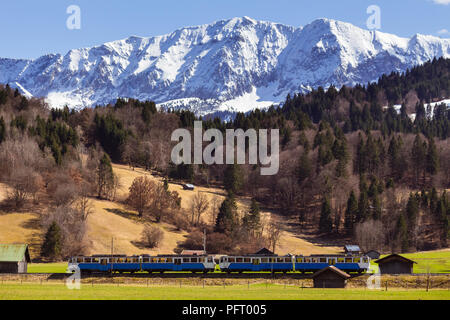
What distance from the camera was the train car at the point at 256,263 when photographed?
79456 millimetres

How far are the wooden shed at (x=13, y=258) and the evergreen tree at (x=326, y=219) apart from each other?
68.5 metres

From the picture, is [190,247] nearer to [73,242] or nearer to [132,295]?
[73,242]

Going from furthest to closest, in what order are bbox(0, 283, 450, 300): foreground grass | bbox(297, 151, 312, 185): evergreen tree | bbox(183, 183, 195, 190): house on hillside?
bbox(297, 151, 312, 185): evergreen tree → bbox(183, 183, 195, 190): house on hillside → bbox(0, 283, 450, 300): foreground grass

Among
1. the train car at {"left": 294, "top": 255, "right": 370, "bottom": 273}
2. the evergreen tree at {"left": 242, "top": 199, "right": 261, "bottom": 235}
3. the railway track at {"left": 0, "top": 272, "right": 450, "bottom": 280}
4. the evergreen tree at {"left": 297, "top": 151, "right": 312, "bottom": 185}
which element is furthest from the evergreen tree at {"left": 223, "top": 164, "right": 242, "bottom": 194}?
the railway track at {"left": 0, "top": 272, "right": 450, "bottom": 280}

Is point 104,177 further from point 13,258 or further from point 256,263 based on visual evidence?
point 256,263

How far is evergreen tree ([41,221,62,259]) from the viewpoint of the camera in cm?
9738

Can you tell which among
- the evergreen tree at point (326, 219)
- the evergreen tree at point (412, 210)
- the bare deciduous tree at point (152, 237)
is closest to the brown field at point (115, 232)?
the bare deciduous tree at point (152, 237)

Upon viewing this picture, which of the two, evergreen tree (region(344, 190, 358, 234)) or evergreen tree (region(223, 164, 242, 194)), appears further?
evergreen tree (region(223, 164, 242, 194))

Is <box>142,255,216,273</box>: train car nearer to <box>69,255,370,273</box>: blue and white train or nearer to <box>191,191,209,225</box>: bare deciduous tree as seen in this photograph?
<box>69,255,370,273</box>: blue and white train

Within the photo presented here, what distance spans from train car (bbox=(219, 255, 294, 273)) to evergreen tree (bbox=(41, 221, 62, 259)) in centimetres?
3098

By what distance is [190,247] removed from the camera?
11562cm

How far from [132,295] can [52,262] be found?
45491mm
